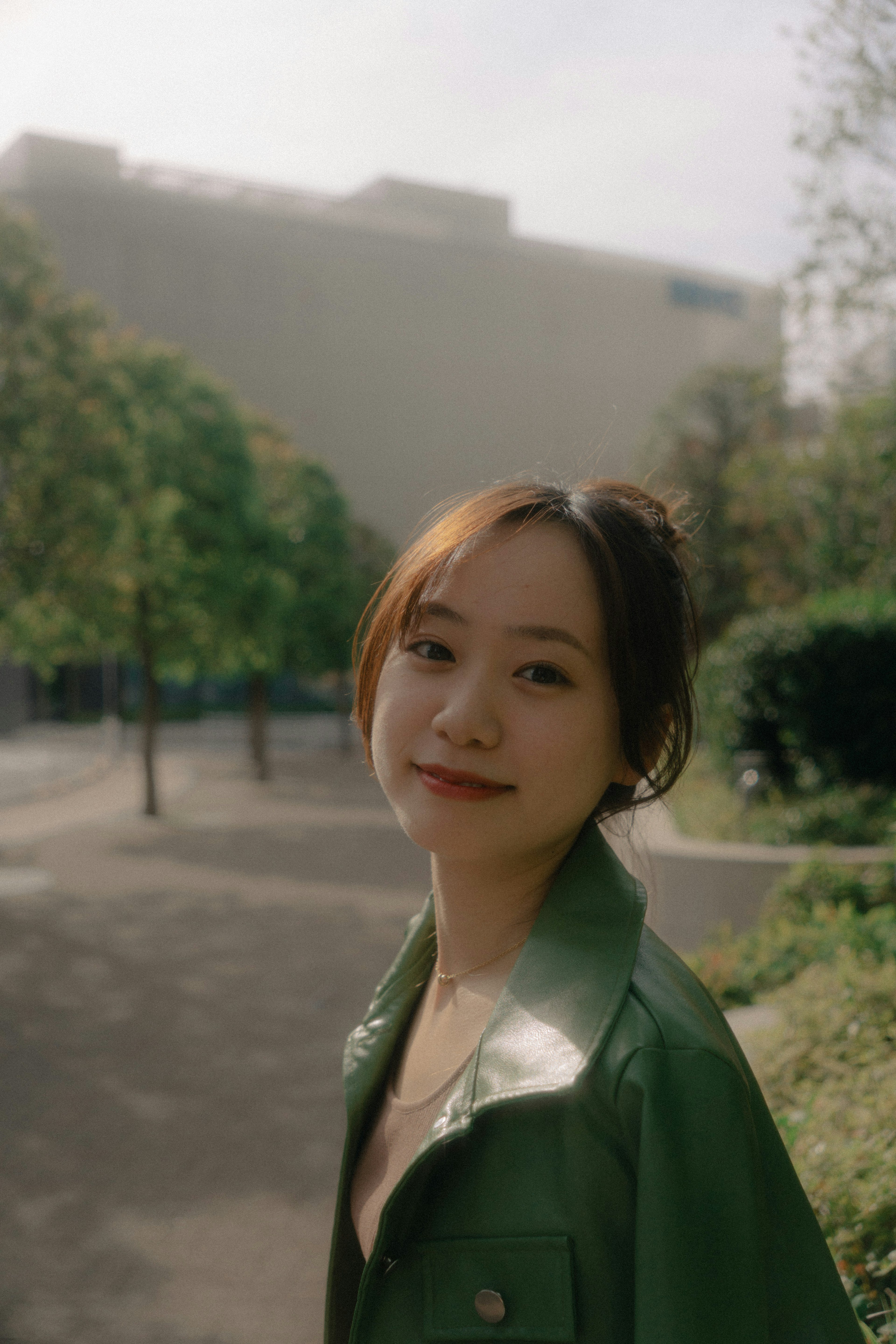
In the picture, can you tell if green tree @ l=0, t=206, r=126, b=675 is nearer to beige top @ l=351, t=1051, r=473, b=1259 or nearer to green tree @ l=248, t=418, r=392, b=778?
beige top @ l=351, t=1051, r=473, b=1259

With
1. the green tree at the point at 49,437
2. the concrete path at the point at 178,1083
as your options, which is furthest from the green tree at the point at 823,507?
the green tree at the point at 49,437

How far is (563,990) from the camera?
49.0 inches

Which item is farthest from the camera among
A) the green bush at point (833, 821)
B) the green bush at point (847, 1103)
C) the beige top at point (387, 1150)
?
the green bush at point (833, 821)

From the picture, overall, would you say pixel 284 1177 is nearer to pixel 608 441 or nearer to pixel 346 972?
pixel 346 972

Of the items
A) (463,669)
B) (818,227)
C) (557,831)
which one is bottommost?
(557,831)

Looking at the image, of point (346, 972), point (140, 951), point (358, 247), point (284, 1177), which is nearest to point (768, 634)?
point (346, 972)

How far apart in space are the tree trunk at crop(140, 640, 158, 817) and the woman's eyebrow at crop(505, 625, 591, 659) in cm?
1626

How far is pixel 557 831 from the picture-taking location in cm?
143

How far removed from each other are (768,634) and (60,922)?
22.8 feet

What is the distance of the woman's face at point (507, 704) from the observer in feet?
4.50

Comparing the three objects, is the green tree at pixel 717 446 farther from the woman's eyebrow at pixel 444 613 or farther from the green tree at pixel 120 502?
the woman's eyebrow at pixel 444 613

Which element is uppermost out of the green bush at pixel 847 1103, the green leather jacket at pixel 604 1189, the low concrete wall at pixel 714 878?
the green leather jacket at pixel 604 1189

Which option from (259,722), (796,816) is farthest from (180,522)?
(796,816)

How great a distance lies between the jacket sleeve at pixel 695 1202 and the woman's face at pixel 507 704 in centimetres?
36
